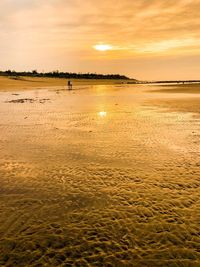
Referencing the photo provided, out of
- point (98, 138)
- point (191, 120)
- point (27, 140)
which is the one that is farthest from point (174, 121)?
point (27, 140)

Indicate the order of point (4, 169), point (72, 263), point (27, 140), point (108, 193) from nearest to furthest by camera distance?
1. point (72, 263)
2. point (108, 193)
3. point (4, 169)
4. point (27, 140)

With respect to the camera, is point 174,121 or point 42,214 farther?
point 174,121

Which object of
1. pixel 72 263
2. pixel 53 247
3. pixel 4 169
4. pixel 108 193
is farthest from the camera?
pixel 4 169

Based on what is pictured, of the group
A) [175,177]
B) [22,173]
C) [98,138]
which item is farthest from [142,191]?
[98,138]

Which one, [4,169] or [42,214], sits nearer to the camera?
[42,214]

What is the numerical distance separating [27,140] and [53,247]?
7.03 m

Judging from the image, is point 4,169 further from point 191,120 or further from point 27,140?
point 191,120

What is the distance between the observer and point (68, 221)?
529cm

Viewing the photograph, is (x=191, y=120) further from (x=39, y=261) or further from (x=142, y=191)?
(x=39, y=261)

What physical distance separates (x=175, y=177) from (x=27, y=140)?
6.11m

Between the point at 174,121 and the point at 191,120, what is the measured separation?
1014 mm

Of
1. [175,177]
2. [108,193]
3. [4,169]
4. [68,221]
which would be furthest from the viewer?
[4,169]

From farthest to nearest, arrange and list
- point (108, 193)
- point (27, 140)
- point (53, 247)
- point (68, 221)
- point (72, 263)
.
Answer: point (27, 140), point (108, 193), point (68, 221), point (53, 247), point (72, 263)

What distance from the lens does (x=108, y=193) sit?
637cm
